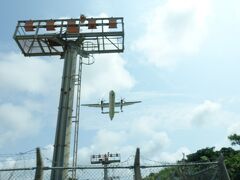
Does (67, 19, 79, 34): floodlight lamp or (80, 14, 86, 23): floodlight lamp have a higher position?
(80, 14, 86, 23): floodlight lamp

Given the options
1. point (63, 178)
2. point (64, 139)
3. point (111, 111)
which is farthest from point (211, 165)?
point (111, 111)

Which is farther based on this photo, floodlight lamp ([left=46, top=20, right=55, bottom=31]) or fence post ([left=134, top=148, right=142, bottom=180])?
floodlight lamp ([left=46, top=20, right=55, bottom=31])

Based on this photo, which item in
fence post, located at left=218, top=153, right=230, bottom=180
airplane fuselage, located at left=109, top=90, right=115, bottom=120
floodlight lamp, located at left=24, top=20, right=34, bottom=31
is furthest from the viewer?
airplane fuselage, located at left=109, top=90, right=115, bottom=120

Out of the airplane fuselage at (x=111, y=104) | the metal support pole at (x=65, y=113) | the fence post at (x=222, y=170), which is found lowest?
the fence post at (x=222, y=170)

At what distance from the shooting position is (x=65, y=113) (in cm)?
Answer: 1895

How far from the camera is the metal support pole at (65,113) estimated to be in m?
17.7

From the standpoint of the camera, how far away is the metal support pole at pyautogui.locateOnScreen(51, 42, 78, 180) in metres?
17.7

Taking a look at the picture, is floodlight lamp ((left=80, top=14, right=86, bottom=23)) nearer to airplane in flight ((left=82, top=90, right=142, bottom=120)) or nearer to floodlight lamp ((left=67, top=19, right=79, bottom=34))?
floodlight lamp ((left=67, top=19, right=79, bottom=34))

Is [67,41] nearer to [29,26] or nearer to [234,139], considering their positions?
[29,26]

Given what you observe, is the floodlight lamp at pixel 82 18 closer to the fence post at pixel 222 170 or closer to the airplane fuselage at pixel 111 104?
the airplane fuselage at pixel 111 104

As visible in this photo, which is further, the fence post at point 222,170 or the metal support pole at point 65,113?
the metal support pole at point 65,113

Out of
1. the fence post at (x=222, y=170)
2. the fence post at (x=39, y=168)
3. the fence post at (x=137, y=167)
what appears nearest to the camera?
the fence post at (x=39, y=168)

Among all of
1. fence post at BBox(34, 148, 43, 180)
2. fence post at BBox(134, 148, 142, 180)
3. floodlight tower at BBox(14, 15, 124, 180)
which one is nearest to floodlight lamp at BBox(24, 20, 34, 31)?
floodlight tower at BBox(14, 15, 124, 180)

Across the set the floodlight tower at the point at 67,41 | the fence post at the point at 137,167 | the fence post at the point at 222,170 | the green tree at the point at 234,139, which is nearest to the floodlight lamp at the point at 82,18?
the floodlight tower at the point at 67,41
